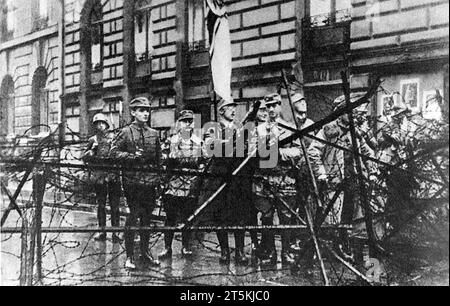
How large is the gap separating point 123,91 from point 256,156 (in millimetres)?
2992

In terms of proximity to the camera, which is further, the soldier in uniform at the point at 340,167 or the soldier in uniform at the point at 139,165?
the soldier in uniform at the point at 139,165

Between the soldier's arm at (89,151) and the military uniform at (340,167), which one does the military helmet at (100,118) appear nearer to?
the soldier's arm at (89,151)

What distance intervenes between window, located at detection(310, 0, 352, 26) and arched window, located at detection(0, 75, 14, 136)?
188 inches

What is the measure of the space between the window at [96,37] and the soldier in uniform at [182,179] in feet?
6.68

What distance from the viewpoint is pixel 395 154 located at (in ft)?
17.2

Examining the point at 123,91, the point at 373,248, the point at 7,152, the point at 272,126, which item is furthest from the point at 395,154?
the point at 7,152

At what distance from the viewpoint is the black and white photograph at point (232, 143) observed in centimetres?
495

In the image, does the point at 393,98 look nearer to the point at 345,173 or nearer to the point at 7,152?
the point at 345,173

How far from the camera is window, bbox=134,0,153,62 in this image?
7.48m

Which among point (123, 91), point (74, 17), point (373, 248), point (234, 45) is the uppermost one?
point (74, 17)

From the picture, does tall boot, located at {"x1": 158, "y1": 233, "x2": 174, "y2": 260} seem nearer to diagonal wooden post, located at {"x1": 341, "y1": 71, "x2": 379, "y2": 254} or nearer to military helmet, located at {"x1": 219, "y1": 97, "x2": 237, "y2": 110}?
military helmet, located at {"x1": 219, "y1": 97, "x2": 237, "y2": 110}

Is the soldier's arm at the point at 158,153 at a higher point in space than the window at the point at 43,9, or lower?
lower

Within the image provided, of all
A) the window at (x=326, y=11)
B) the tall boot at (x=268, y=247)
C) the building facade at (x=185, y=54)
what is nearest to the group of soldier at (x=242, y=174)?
the tall boot at (x=268, y=247)

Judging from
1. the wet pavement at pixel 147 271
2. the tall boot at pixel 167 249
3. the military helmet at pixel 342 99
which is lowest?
the wet pavement at pixel 147 271
